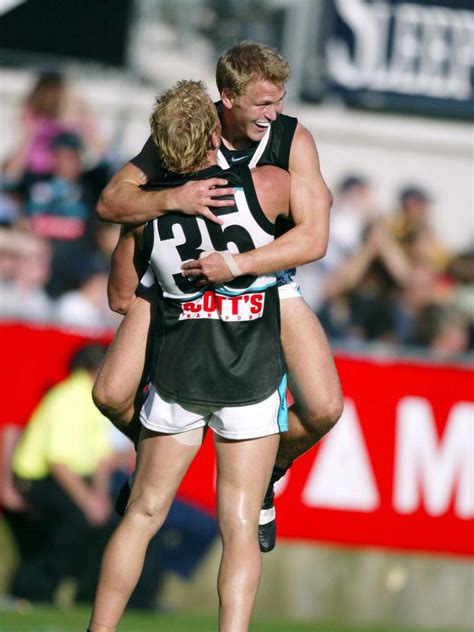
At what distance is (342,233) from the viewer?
10414 mm

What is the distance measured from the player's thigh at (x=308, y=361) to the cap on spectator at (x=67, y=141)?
196 inches

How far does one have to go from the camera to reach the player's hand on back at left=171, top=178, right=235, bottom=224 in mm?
4816

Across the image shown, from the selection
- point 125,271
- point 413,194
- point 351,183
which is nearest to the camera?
point 125,271

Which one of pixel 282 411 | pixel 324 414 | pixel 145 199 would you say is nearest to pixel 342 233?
pixel 324 414

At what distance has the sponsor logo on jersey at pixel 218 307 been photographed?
504 centimetres

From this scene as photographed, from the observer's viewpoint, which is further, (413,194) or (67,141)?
(413,194)

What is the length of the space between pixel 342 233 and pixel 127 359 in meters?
5.21

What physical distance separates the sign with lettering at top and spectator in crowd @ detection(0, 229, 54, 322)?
3.06 meters

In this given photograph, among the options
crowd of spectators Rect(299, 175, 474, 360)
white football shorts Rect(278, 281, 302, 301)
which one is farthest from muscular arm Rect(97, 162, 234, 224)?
crowd of spectators Rect(299, 175, 474, 360)

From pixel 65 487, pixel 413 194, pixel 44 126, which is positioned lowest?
pixel 65 487

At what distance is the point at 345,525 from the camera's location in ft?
30.0

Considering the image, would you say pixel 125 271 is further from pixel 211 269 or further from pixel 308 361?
pixel 308 361

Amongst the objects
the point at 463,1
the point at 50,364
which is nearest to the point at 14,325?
the point at 50,364

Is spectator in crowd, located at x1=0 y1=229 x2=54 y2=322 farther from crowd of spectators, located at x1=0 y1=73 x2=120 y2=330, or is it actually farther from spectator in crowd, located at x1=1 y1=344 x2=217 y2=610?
spectator in crowd, located at x1=1 y1=344 x2=217 y2=610
